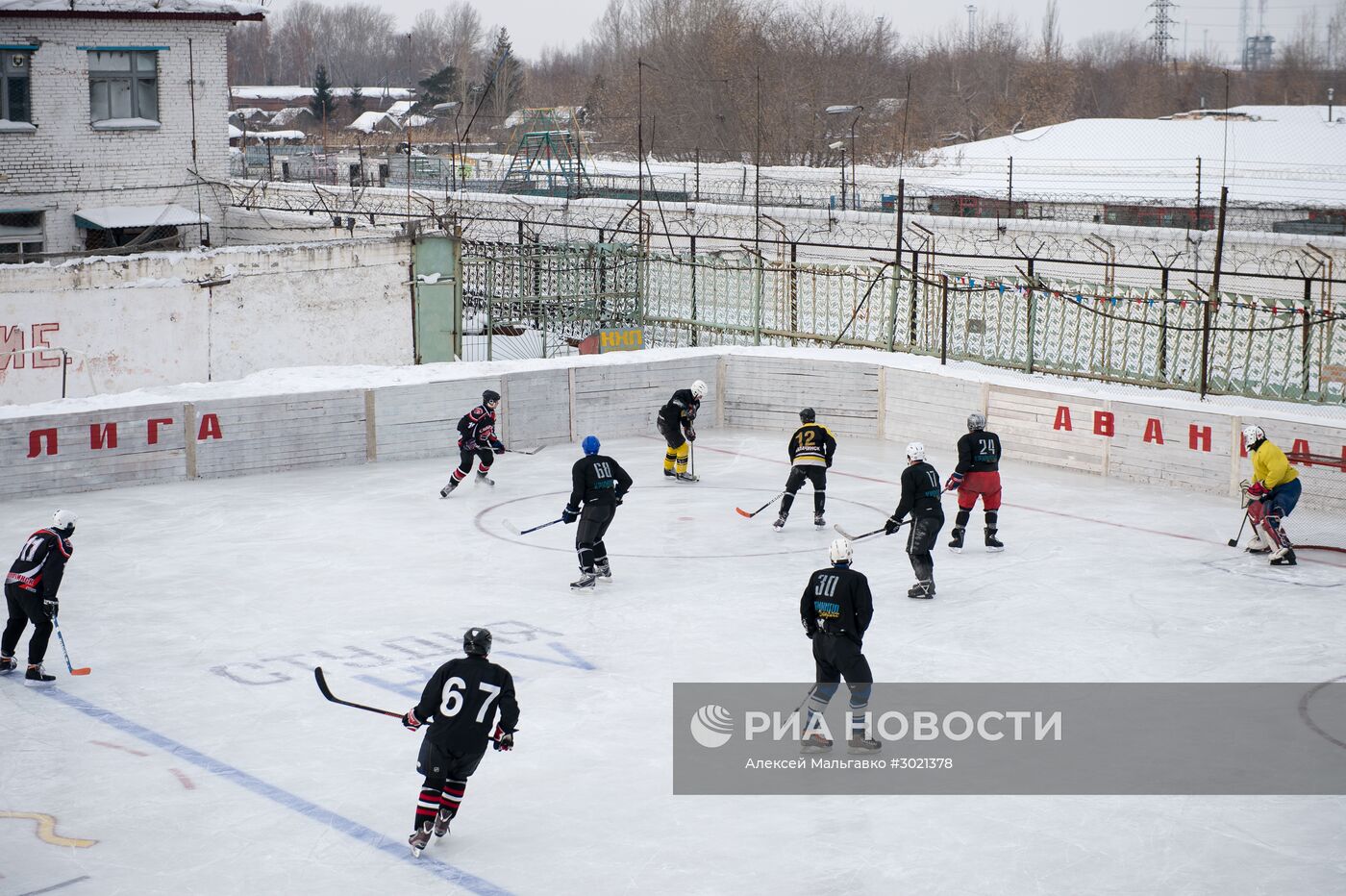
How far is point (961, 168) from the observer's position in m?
52.2

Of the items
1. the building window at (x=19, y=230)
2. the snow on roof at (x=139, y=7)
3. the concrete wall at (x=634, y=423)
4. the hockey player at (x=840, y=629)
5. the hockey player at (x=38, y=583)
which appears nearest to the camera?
the hockey player at (x=840, y=629)

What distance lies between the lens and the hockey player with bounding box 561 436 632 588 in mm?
14938

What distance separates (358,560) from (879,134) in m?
55.2

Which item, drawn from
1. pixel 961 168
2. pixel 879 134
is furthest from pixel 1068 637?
pixel 879 134

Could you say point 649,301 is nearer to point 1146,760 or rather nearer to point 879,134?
point 1146,760

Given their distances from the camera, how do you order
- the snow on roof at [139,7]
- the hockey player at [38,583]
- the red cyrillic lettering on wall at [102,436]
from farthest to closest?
the snow on roof at [139,7]
the red cyrillic lettering on wall at [102,436]
the hockey player at [38,583]

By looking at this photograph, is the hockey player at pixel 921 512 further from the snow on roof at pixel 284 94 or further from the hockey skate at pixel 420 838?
the snow on roof at pixel 284 94

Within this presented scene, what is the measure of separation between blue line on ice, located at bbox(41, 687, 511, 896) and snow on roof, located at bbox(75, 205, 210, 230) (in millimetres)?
22898

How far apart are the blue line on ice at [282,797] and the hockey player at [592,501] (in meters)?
4.71

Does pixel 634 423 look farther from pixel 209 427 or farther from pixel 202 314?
pixel 202 314

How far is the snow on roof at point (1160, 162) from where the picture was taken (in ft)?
141

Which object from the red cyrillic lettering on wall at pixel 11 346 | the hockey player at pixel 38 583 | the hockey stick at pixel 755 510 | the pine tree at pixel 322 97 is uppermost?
the pine tree at pixel 322 97

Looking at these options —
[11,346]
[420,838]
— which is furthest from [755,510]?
[11,346]

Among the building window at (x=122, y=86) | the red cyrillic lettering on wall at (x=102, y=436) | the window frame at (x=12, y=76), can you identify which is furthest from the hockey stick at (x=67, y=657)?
the building window at (x=122, y=86)
